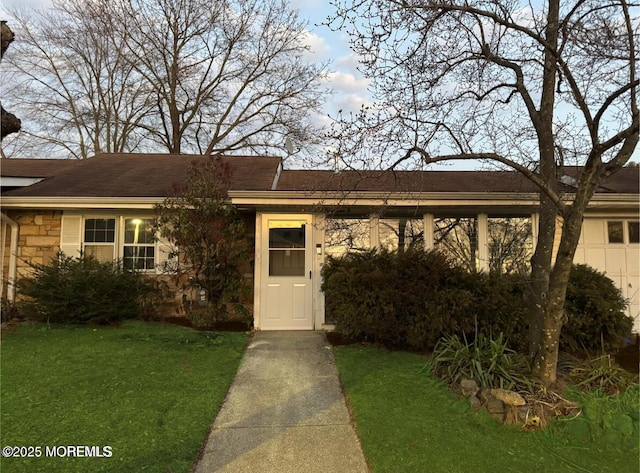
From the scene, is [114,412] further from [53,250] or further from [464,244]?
[464,244]

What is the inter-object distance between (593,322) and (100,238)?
9.29 meters

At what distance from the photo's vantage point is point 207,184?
299 inches

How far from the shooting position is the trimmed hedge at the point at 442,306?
5953 mm

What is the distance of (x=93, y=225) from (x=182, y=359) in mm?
4628

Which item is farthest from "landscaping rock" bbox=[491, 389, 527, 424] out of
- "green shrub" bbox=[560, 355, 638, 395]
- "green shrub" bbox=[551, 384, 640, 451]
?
"green shrub" bbox=[560, 355, 638, 395]

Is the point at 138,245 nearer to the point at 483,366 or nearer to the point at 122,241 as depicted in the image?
the point at 122,241

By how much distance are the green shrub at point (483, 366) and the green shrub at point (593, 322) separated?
1.63m

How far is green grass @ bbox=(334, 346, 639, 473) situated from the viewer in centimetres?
325

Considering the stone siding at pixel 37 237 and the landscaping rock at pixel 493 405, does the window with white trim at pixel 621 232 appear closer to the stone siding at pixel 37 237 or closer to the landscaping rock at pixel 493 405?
the landscaping rock at pixel 493 405

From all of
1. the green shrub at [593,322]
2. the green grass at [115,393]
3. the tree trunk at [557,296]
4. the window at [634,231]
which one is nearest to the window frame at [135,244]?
the green grass at [115,393]

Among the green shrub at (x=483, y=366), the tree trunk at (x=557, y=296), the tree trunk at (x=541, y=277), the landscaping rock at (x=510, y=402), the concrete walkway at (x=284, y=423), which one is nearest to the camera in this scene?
the concrete walkway at (x=284, y=423)

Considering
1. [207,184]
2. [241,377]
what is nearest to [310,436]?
[241,377]

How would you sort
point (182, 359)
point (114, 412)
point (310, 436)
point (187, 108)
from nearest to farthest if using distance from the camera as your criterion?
point (310, 436)
point (114, 412)
point (182, 359)
point (187, 108)

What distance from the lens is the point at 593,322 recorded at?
609 cm
